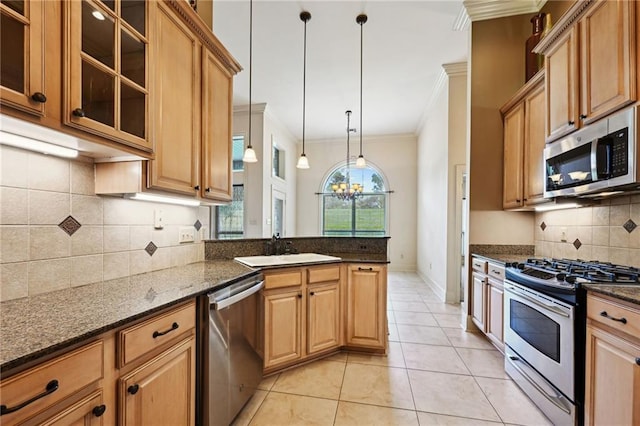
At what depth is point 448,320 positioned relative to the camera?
11.6 feet

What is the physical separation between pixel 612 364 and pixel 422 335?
1.84m

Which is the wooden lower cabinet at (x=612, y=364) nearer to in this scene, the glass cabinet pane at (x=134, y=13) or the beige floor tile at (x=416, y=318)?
the beige floor tile at (x=416, y=318)

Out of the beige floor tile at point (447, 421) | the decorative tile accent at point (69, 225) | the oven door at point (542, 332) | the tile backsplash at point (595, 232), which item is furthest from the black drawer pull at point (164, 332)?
the tile backsplash at point (595, 232)

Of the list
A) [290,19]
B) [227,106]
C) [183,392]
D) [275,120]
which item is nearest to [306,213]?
[275,120]

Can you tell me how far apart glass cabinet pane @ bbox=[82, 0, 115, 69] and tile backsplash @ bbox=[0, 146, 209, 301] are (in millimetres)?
523

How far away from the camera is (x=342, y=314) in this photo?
256 centimetres

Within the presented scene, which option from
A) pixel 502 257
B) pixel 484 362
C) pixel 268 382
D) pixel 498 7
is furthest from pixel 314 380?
pixel 498 7

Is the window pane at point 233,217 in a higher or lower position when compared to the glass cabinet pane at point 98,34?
lower

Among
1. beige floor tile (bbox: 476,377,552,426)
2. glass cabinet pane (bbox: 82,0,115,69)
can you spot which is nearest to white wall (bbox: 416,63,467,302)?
beige floor tile (bbox: 476,377,552,426)

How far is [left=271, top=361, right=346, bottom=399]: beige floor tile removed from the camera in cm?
205

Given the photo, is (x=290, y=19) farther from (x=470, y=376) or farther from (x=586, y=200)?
(x=470, y=376)

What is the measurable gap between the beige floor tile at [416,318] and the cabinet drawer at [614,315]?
6.77 ft

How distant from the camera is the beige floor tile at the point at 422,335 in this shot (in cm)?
293

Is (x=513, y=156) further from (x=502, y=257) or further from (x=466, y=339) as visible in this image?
(x=466, y=339)
